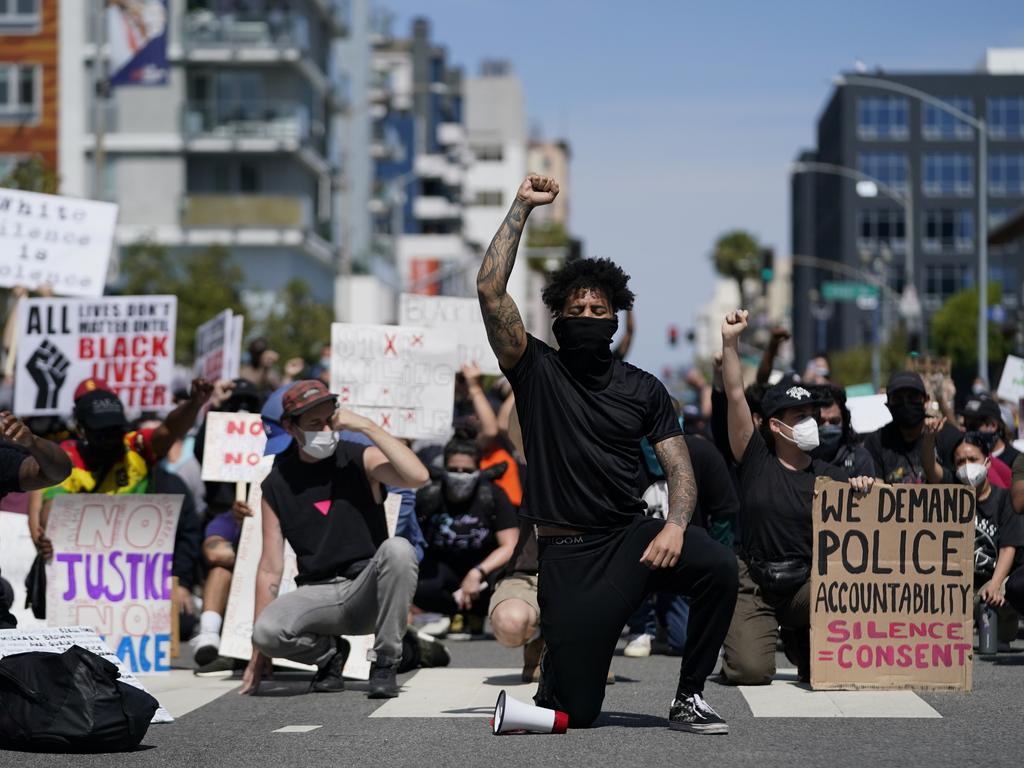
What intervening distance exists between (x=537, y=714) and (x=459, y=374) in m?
A: 8.71

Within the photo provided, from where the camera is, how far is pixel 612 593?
8.55 metres

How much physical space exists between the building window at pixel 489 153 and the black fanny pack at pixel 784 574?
472 feet

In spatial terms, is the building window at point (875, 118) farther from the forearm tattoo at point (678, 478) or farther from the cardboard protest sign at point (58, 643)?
the forearm tattoo at point (678, 478)

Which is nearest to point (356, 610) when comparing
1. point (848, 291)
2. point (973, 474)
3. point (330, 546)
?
point (330, 546)

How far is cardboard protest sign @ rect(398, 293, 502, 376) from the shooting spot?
1767cm

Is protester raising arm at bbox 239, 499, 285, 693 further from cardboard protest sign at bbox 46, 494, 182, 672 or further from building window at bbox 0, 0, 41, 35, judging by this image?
building window at bbox 0, 0, 41, 35

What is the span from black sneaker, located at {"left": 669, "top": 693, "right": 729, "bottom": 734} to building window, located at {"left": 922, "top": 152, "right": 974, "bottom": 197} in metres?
118

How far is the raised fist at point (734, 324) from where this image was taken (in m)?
9.21

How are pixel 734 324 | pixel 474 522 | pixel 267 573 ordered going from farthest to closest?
pixel 474 522 → pixel 267 573 → pixel 734 324

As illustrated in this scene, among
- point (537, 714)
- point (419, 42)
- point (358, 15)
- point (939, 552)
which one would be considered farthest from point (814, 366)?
point (419, 42)

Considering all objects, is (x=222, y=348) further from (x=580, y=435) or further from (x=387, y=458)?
(x=580, y=435)

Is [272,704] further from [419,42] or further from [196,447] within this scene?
[419,42]

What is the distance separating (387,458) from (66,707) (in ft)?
8.96

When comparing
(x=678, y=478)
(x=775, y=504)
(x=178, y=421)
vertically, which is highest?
(x=178, y=421)
